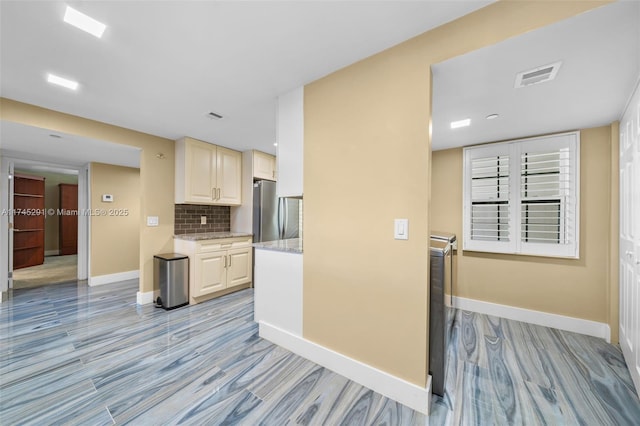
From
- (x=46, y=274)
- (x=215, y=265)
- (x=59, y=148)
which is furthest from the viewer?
(x=46, y=274)

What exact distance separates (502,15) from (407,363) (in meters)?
2.03

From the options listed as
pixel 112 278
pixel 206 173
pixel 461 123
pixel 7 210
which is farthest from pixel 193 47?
pixel 112 278

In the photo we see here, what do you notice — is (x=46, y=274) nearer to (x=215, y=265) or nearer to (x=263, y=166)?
(x=215, y=265)

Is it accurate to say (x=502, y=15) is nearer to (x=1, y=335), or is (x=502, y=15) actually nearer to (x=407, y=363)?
(x=407, y=363)

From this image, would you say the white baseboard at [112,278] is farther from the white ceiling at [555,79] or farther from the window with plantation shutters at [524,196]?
the window with plantation shutters at [524,196]

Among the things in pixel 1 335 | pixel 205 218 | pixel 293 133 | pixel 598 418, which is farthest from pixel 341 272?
pixel 1 335

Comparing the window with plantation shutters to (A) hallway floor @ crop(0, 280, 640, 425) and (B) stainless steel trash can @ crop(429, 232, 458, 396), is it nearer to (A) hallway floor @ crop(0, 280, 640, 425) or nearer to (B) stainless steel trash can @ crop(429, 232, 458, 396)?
(A) hallway floor @ crop(0, 280, 640, 425)

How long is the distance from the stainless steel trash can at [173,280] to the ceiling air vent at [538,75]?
3871mm

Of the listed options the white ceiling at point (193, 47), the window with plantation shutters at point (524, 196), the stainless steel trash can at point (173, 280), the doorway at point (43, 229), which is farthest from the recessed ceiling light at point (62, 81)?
the window with plantation shutters at point (524, 196)

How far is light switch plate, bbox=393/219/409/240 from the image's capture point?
1.53 m

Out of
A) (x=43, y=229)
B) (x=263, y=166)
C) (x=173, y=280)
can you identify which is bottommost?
(x=173, y=280)

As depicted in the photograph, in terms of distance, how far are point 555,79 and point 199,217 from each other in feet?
14.3

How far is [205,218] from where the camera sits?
13.3ft

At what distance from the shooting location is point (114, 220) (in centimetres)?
444
